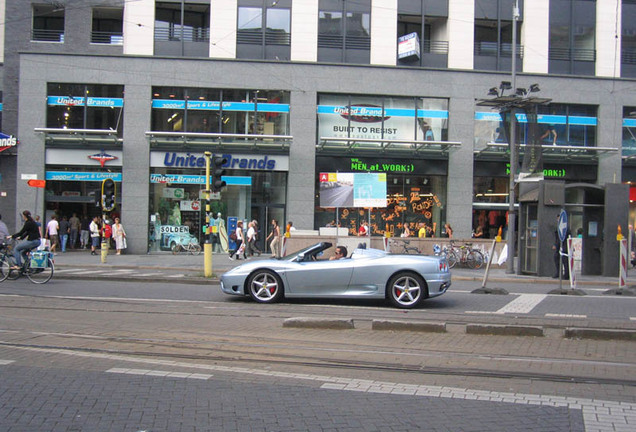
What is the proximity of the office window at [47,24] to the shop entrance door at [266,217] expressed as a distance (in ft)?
40.7

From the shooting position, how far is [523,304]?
12.4 m

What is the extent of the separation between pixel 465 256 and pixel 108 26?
19.9 metres

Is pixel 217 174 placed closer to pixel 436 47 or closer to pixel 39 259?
pixel 39 259

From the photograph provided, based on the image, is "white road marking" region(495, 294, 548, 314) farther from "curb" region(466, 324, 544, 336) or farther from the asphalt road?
"curb" region(466, 324, 544, 336)

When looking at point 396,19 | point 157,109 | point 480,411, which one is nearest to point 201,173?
point 157,109

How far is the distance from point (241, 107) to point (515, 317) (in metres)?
19.4

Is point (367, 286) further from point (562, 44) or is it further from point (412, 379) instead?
point (562, 44)

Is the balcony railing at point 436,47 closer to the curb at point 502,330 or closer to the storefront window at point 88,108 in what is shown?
the storefront window at point 88,108

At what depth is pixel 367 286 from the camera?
37.6 ft

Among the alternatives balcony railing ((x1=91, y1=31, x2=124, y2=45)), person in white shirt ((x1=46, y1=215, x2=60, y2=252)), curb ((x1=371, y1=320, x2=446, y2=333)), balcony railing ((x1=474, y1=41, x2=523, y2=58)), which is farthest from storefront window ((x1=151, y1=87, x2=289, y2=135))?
curb ((x1=371, y1=320, x2=446, y2=333))

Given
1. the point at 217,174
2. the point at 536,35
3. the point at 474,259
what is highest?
the point at 536,35

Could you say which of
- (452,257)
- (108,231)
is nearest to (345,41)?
(452,257)

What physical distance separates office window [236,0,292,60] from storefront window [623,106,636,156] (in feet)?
55.7

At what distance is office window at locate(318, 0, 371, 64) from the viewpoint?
89.4 ft
